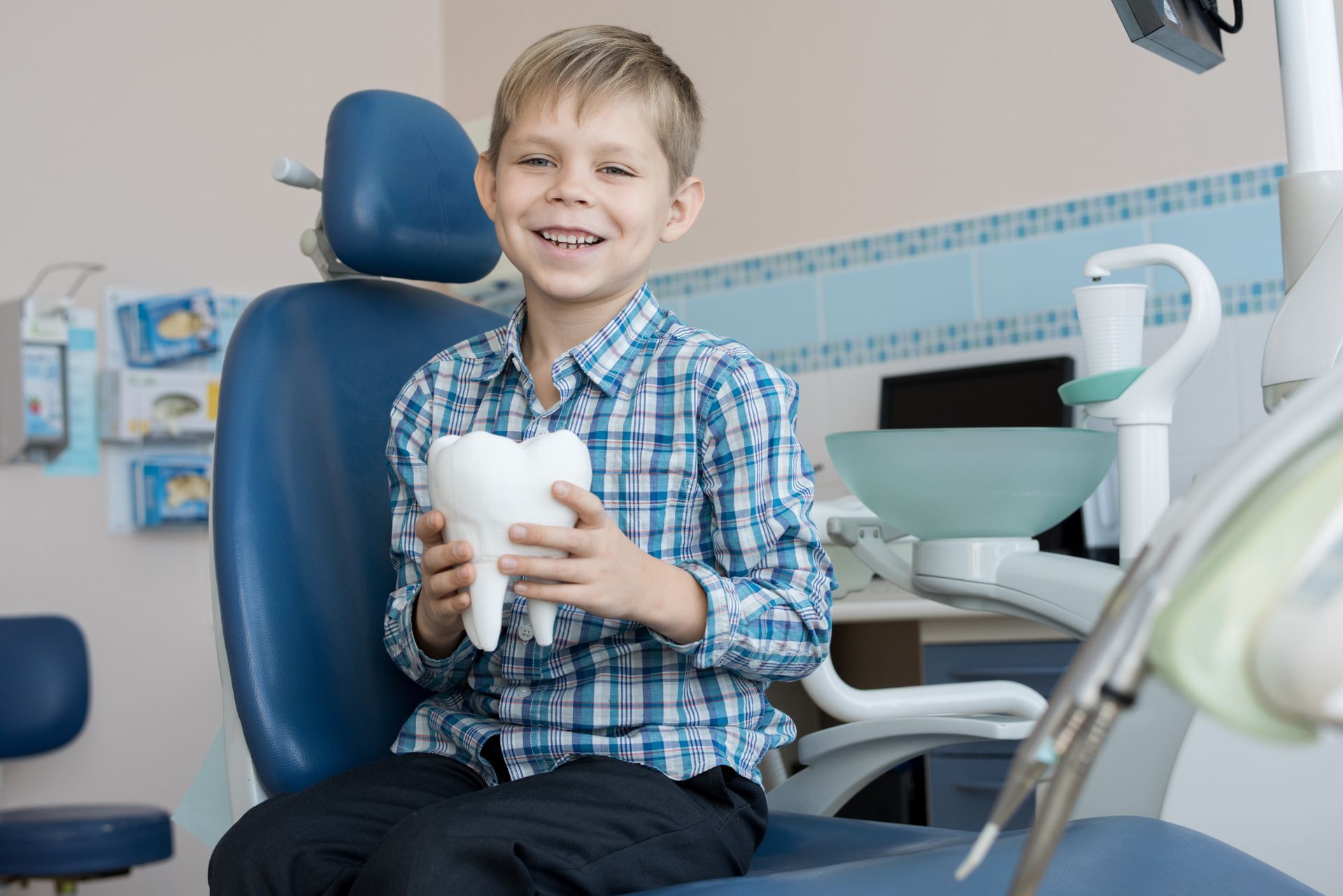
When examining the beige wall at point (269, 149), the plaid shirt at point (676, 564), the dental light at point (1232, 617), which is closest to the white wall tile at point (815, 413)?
the beige wall at point (269, 149)

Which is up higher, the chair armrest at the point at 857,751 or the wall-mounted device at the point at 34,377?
the wall-mounted device at the point at 34,377

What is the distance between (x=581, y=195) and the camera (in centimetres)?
103

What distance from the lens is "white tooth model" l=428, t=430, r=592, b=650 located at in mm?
774

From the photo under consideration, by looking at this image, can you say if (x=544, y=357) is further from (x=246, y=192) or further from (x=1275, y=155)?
(x=246, y=192)

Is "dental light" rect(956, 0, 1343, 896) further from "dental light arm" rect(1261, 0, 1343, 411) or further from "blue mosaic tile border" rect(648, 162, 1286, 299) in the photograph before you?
"blue mosaic tile border" rect(648, 162, 1286, 299)

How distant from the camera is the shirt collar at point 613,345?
106 centimetres

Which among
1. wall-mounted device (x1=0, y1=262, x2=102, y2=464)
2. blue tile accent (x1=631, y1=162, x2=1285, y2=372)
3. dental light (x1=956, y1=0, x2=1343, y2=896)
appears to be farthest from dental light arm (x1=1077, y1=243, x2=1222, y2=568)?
wall-mounted device (x1=0, y1=262, x2=102, y2=464)

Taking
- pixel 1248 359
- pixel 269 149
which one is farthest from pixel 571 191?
pixel 269 149

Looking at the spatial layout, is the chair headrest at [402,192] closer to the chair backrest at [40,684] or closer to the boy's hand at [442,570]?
the boy's hand at [442,570]

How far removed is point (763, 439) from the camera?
100 cm

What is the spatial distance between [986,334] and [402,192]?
1.55 m

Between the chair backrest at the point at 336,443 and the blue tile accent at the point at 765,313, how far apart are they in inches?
60.1

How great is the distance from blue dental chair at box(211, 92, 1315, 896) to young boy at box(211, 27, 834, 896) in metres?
0.06

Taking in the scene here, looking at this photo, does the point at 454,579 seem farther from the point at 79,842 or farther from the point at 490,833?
the point at 79,842
